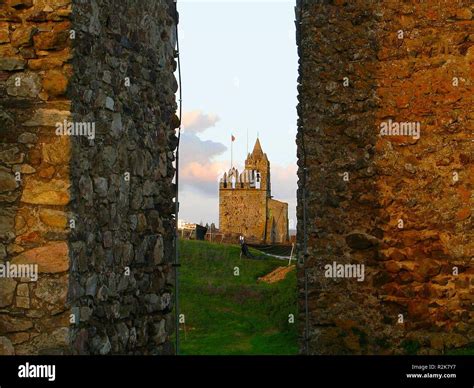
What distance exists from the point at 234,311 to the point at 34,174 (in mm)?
11386

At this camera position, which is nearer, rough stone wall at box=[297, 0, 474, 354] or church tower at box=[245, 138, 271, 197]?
rough stone wall at box=[297, 0, 474, 354]

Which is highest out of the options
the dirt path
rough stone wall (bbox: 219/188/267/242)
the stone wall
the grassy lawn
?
rough stone wall (bbox: 219/188/267/242)

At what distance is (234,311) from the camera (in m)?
16.4

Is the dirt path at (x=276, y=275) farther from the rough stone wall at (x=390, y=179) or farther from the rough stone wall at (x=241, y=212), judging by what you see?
the rough stone wall at (x=241, y=212)

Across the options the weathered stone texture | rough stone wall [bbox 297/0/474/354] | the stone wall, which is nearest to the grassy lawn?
rough stone wall [bbox 297/0/474/354]

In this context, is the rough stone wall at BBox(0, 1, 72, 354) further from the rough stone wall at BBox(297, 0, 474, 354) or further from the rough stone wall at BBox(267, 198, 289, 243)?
the rough stone wall at BBox(267, 198, 289, 243)

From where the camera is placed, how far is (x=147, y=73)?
694cm

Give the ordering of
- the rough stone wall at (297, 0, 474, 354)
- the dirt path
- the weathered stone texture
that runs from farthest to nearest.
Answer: the dirt path
the rough stone wall at (297, 0, 474, 354)
the weathered stone texture

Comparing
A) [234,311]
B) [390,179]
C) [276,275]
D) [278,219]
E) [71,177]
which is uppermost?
[278,219]

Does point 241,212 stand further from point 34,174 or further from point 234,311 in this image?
point 34,174

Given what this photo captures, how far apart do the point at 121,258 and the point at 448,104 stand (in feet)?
17.7

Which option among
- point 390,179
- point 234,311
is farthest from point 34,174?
point 234,311

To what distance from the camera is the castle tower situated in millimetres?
48031
